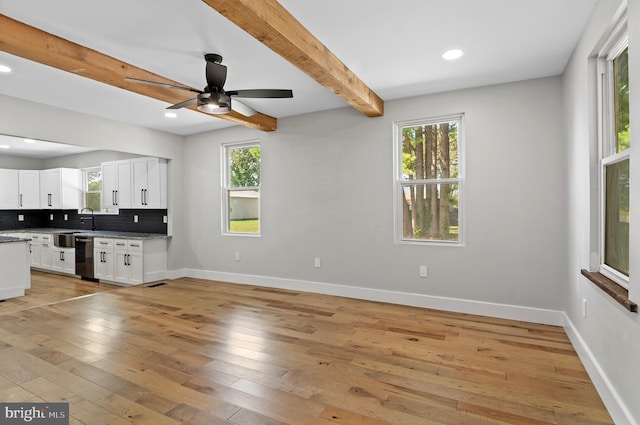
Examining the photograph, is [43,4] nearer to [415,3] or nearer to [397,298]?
[415,3]

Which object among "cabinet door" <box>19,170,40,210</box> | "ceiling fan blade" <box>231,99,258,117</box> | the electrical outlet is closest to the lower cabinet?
"cabinet door" <box>19,170,40,210</box>

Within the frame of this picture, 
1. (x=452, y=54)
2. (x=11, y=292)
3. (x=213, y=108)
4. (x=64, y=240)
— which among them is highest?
(x=452, y=54)

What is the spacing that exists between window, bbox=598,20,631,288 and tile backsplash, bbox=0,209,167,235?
617 centimetres

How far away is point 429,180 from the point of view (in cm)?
424

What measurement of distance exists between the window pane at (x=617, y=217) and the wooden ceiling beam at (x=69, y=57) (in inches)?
154

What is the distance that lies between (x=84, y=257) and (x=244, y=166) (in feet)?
11.6

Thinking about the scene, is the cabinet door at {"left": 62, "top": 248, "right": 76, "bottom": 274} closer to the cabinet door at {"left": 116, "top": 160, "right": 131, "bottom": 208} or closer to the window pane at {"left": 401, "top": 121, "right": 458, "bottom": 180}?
the cabinet door at {"left": 116, "top": 160, "right": 131, "bottom": 208}

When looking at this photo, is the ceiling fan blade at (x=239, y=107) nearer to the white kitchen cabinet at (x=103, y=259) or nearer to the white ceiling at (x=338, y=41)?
the white ceiling at (x=338, y=41)

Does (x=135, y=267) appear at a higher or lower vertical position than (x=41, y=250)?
lower

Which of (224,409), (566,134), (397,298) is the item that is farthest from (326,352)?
(566,134)

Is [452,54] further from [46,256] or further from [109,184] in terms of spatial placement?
[46,256]

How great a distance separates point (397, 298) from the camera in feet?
14.4

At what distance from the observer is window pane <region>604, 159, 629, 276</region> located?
2.15 metres

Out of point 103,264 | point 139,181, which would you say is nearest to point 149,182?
point 139,181
